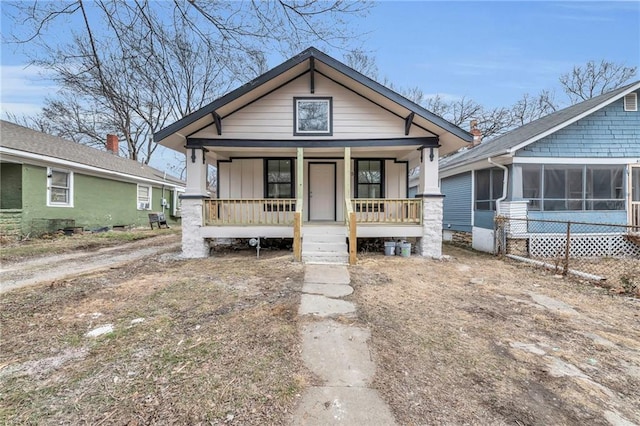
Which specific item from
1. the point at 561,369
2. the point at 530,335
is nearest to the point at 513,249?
the point at 530,335

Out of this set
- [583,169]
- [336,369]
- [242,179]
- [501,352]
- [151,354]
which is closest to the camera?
[336,369]

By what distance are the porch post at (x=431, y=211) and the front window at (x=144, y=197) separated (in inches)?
586

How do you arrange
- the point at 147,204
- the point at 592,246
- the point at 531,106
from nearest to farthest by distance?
the point at 592,246 → the point at 147,204 → the point at 531,106

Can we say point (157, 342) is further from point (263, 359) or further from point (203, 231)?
point (203, 231)

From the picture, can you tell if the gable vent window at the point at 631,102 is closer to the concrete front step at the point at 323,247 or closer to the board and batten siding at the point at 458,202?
the board and batten siding at the point at 458,202

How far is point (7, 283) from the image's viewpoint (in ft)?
17.3

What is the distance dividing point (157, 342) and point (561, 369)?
380cm

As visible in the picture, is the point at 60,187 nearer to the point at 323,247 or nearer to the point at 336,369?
the point at 323,247

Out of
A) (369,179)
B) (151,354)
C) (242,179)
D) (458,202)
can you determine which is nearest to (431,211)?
(369,179)

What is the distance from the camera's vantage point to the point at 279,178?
10414 mm

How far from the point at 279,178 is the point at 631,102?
437 inches

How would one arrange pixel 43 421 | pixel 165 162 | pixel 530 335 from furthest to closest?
pixel 165 162 < pixel 530 335 < pixel 43 421

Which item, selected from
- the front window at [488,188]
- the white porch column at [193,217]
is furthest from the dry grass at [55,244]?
the front window at [488,188]

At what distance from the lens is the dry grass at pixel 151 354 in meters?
2.12
